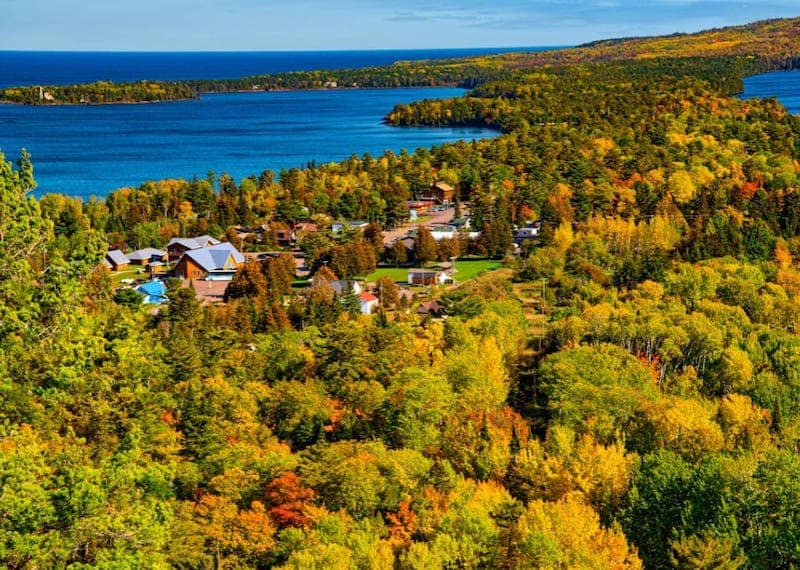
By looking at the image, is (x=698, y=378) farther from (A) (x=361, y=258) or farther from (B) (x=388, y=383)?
(A) (x=361, y=258)

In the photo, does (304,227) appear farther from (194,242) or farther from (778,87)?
(778,87)

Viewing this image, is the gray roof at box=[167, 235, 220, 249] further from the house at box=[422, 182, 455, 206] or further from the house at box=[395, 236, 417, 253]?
the house at box=[422, 182, 455, 206]

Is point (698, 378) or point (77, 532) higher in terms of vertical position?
point (77, 532)

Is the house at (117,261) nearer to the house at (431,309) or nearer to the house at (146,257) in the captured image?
the house at (146,257)

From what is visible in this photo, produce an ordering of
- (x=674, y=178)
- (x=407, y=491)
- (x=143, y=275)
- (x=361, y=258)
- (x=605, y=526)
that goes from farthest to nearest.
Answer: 1. (x=674, y=178)
2. (x=143, y=275)
3. (x=361, y=258)
4. (x=407, y=491)
5. (x=605, y=526)

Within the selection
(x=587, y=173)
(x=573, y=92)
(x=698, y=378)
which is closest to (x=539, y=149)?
(x=587, y=173)

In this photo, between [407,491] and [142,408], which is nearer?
[407,491]

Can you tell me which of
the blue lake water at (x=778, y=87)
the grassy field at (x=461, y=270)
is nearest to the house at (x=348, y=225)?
the grassy field at (x=461, y=270)
